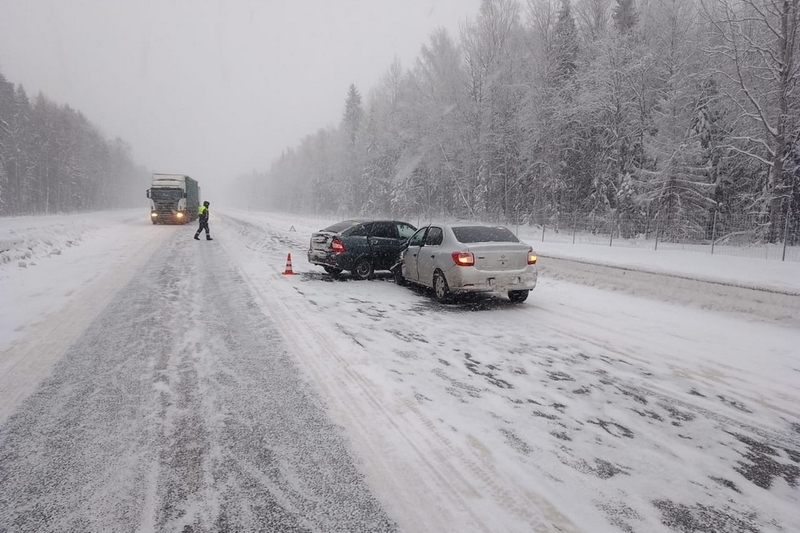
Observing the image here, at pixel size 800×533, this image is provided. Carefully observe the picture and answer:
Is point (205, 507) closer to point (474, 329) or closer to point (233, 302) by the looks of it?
point (474, 329)

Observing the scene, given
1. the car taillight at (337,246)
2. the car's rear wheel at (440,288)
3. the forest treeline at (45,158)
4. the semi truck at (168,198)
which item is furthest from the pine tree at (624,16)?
the forest treeline at (45,158)

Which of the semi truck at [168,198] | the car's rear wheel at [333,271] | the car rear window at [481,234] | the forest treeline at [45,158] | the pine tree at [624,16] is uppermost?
the pine tree at [624,16]

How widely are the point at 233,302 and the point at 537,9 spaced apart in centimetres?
3068

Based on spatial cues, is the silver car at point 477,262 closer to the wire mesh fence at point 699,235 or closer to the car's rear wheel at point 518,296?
the car's rear wheel at point 518,296

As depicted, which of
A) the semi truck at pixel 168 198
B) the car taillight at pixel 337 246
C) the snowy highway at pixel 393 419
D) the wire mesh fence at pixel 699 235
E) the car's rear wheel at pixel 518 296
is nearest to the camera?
the snowy highway at pixel 393 419

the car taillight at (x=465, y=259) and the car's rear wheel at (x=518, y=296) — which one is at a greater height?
the car taillight at (x=465, y=259)

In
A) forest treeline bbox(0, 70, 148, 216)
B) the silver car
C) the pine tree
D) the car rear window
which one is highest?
the pine tree

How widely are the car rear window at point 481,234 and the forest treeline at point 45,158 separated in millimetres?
64057

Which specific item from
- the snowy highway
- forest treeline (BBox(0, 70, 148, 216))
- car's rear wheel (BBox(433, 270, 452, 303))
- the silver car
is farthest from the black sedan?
forest treeline (BBox(0, 70, 148, 216))

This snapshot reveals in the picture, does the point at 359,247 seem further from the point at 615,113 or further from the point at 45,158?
the point at 45,158

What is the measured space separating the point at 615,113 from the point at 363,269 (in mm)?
23374

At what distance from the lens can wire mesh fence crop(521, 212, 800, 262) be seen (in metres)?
13.6

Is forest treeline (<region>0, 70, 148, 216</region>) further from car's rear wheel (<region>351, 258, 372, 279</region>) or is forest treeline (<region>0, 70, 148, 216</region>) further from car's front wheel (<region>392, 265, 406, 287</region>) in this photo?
car's front wheel (<region>392, 265, 406, 287</region>)

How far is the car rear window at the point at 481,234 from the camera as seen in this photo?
340 inches
